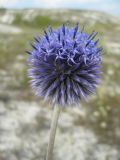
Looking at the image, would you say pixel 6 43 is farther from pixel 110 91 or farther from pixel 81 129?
pixel 81 129

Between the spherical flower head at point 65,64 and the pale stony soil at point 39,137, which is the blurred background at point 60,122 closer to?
the pale stony soil at point 39,137

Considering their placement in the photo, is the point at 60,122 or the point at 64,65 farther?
the point at 60,122

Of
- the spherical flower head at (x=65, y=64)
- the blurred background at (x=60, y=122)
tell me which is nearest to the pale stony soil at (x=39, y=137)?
the blurred background at (x=60, y=122)

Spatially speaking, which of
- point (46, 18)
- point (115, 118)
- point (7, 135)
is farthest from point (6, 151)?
point (46, 18)

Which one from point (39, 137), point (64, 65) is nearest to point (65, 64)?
point (64, 65)

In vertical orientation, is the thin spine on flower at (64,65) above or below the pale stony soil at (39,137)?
below

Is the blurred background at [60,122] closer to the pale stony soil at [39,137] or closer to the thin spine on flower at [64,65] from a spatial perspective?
the pale stony soil at [39,137]

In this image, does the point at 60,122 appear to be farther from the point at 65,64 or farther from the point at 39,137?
the point at 65,64

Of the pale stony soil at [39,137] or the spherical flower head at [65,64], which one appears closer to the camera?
the spherical flower head at [65,64]
